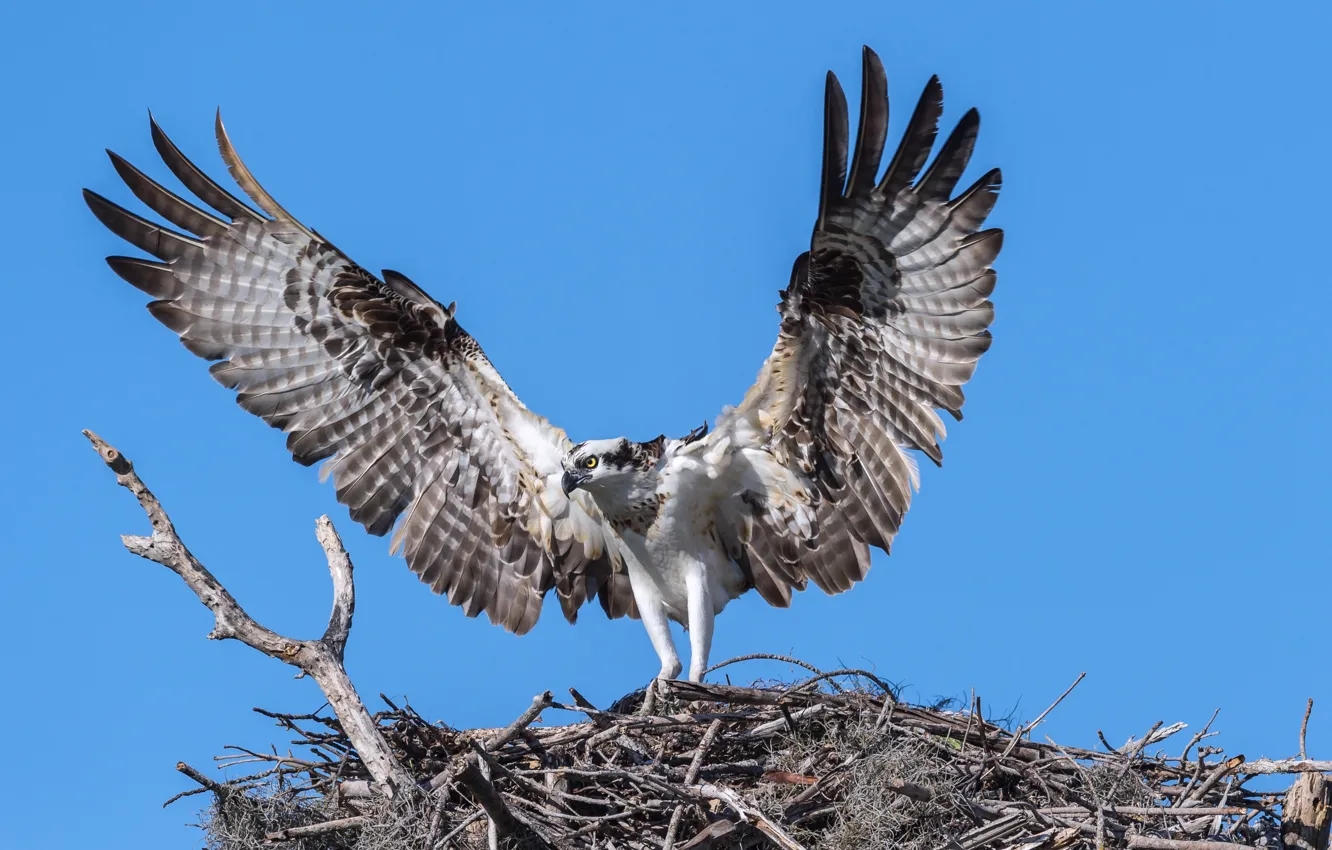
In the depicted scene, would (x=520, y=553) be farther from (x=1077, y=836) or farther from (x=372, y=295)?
(x=1077, y=836)

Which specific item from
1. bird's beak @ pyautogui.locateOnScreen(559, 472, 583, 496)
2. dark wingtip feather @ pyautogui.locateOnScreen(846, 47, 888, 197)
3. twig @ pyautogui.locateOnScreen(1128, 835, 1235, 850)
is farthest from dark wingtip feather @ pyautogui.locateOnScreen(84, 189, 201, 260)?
twig @ pyautogui.locateOnScreen(1128, 835, 1235, 850)

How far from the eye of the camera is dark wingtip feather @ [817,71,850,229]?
7.75 m

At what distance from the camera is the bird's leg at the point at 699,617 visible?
9.15m

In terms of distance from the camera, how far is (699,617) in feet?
30.4

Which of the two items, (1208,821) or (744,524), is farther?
(744,524)

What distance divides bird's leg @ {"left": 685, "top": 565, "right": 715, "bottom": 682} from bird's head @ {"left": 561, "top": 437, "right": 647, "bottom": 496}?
766mm

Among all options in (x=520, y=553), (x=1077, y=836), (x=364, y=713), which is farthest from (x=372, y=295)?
(x=1077, y=836)

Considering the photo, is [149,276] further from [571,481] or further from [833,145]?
[833,145]

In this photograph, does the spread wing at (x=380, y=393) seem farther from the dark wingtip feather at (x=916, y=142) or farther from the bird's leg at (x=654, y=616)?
the dark wingtip feather at (x=916, y=142)

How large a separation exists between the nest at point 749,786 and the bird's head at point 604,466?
140 cm

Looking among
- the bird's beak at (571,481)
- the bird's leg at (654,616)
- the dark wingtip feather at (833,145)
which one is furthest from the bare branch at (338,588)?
the dark wingtip feather at (833,145)

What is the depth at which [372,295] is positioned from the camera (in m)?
9.67

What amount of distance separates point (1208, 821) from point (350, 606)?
13.8 feet

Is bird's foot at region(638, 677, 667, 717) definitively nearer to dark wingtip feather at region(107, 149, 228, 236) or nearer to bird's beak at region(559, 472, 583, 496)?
bird's beak at region(559, 472, 583, 496)
